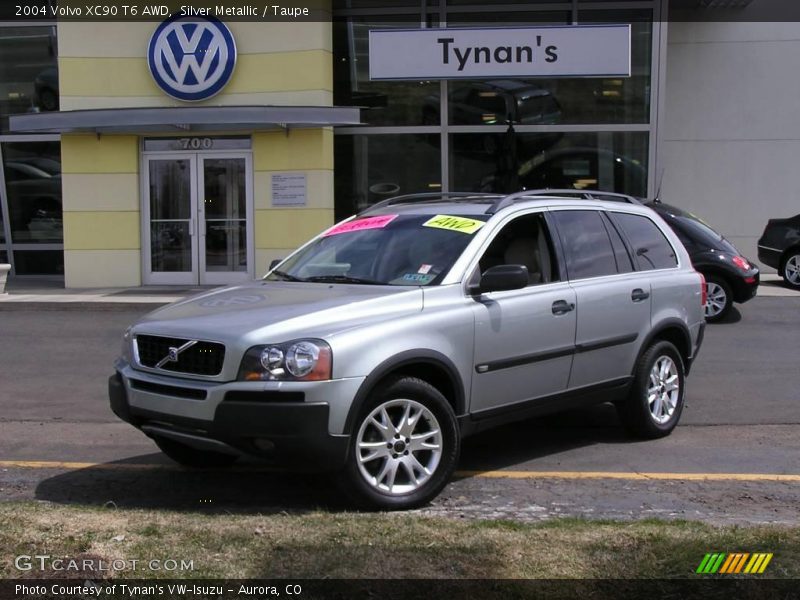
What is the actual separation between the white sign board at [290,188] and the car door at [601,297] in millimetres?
10096

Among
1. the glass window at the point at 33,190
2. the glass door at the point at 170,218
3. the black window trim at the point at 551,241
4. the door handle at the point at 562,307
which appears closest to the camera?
the black window trim at the point at 551,241

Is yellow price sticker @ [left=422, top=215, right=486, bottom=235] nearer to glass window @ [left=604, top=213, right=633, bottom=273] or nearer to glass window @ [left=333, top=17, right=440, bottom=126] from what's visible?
glass window @ [left=604, top=213, right=633, bottom=273]

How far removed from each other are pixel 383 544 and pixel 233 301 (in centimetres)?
189

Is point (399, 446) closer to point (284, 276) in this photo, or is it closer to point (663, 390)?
point (284, 276)

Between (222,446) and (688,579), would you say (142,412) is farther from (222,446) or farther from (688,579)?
(688,579)

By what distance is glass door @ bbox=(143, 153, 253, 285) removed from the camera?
16.6m

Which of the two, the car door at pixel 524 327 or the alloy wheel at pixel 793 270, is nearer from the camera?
the car door at pixel 524 327

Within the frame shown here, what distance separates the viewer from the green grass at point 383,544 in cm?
400

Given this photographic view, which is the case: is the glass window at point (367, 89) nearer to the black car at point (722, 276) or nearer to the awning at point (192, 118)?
the awning at point (192, 118)

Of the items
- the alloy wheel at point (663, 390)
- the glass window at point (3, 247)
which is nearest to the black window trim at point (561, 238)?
the alloy wheel at point (663, 390)

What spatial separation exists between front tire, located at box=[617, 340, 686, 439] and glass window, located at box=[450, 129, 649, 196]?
35.5ft

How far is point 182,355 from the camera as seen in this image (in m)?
5.05

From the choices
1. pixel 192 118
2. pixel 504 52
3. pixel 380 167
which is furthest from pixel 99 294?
pixel 504 52

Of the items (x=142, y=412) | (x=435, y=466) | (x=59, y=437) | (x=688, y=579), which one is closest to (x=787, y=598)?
(x=688, y=579)
